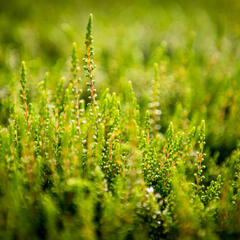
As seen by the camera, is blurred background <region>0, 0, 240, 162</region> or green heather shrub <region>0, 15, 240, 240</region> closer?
green heather shrub <region>0, 15, 240, 240</region>

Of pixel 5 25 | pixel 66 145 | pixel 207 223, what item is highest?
pixel 5 25

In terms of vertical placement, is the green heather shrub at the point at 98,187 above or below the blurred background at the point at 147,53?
below

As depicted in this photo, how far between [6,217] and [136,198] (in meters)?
0.40

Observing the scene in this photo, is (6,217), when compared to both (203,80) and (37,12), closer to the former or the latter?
(203,80)

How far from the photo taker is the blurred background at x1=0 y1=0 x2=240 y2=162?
1402 millimetres

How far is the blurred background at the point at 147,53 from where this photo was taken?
1.40 metres

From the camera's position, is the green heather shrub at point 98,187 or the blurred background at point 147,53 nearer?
the green heather shrub at point 98,187

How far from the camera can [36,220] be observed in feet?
2.63

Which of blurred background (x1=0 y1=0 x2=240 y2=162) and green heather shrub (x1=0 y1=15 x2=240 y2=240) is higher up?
blurred background (x1=0 y1=0 x2=240 y2=162)

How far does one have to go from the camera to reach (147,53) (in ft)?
7.87

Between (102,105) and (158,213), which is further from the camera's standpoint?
(102,105)

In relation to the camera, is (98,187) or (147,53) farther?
(147,53)

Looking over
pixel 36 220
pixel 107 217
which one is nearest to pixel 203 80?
pixel 107 217

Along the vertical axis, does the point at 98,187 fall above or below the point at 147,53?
below
